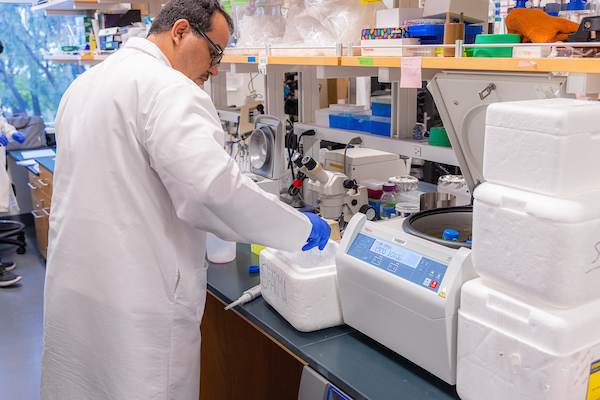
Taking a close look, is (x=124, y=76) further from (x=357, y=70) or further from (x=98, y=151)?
(x=357, y=70)

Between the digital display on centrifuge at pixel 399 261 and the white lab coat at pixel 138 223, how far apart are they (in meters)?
0.22

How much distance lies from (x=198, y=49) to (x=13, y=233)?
4159 millimetres

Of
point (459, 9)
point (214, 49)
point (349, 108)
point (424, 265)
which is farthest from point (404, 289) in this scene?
point (349, 108)

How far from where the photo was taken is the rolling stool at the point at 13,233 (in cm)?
499

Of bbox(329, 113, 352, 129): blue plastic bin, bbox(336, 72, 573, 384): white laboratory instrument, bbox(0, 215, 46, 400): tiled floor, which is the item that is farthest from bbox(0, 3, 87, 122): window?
bbox(336, 72, 573, 384): white laboratory instrument

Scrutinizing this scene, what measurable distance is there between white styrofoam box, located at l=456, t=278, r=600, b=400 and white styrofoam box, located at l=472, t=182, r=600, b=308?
3 centimetres

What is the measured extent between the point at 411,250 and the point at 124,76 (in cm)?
89

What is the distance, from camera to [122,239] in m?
1.51

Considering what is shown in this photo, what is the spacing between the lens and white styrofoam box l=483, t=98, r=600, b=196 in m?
0.92

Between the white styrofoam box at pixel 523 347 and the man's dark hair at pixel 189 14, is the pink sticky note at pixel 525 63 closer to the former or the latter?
the white styrofoam box at pixel 523 347

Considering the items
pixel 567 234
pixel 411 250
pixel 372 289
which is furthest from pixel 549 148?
pixel 372 289

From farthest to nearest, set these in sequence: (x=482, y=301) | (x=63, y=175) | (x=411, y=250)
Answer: (x=63, y=175) < (x=411, y=250) < (x=482, y=301)

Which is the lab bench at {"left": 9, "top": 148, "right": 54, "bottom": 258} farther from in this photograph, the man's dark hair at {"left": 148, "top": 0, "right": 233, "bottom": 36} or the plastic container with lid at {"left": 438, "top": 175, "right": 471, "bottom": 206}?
the plastic container with lid at {"left": 438, "top": 175, "right": 471, "bottom": 206}

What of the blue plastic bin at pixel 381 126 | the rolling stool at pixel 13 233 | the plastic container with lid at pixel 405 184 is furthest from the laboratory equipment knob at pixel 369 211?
the rolling stool at pixel 13 233
